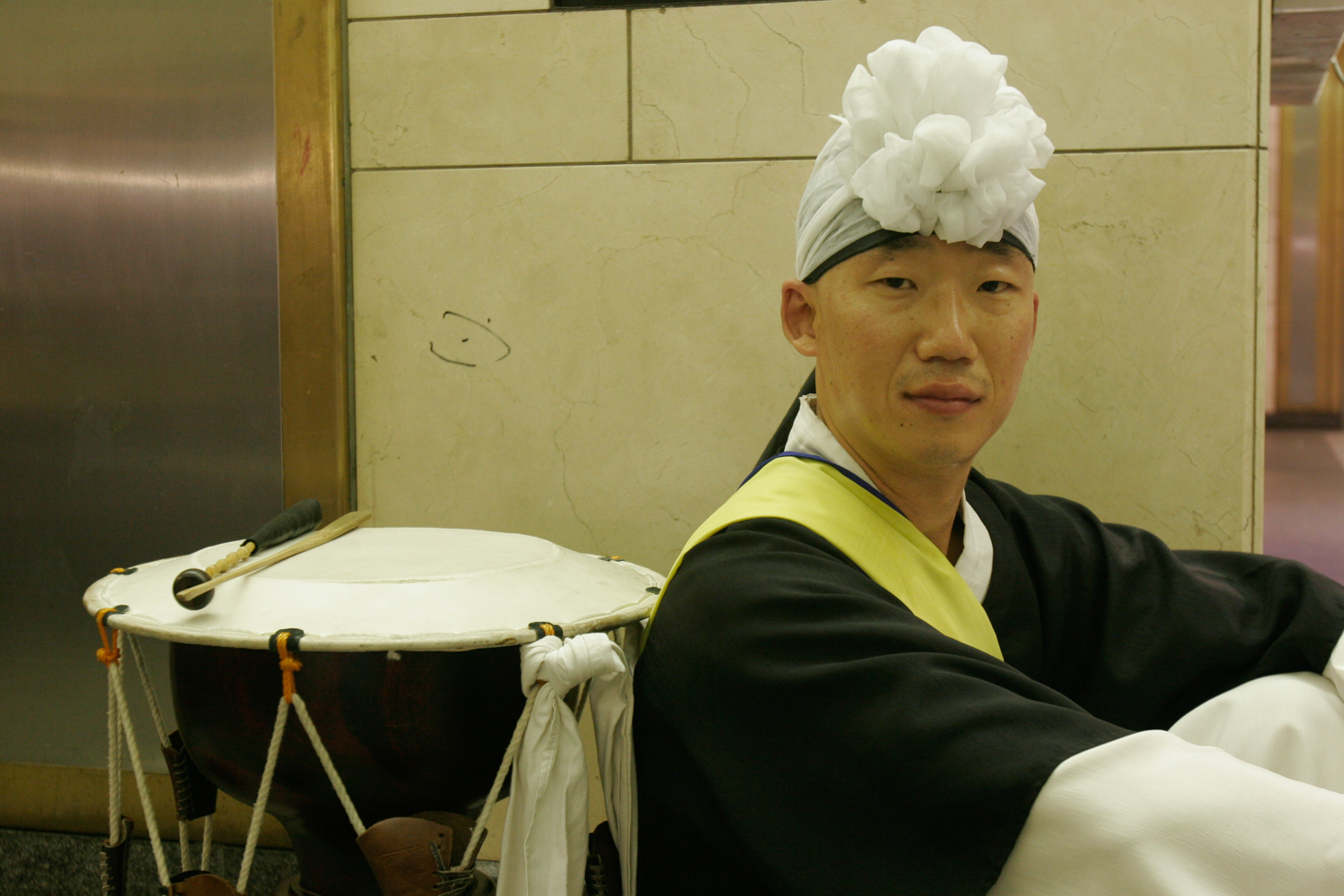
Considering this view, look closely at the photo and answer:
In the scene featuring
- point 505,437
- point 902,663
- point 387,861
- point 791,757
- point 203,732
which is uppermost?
point 505,437

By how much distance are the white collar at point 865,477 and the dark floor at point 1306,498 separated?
3680 mm

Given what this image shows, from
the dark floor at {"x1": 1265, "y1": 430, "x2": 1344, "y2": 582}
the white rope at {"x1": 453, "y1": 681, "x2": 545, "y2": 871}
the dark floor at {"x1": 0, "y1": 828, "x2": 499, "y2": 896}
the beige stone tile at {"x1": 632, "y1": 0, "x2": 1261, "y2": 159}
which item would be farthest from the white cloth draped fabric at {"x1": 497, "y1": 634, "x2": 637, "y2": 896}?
the dark floor at {"x1": 1265, "y1": 430, "x2": 1344, "y2": 582}

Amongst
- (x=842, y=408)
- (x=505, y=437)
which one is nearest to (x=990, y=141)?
(x=842, y=408)

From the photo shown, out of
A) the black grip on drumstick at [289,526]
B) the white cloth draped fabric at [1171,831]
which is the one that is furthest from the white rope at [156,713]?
the white cloth draped fabric at [1171,831]

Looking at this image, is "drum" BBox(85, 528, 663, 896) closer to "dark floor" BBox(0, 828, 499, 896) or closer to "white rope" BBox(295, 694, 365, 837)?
"white rope" BBox(295, 694, 365, 837)

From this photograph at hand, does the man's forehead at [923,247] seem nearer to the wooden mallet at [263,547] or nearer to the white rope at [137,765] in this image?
the wooden mallet at [263,547]

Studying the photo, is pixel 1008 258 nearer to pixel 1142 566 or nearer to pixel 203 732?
pixel 1142 566

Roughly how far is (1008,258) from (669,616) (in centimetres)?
60

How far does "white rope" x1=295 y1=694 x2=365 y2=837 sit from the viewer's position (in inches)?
47.4

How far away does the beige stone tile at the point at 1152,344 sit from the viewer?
187 cm

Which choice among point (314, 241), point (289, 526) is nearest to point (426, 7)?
point (314, 241)

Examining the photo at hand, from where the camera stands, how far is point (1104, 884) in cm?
77

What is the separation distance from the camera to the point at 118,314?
2273 mm

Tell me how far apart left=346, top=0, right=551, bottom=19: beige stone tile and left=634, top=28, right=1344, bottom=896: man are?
43.8 inches
